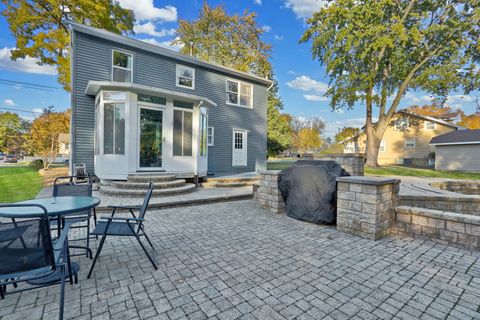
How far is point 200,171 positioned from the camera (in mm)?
8547

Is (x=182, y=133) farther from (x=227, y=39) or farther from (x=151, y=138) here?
(x=227, y=39)

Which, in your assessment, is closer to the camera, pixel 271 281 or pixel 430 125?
pixel 271 281

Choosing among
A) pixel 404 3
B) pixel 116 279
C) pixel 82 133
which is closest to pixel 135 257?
pixel 116 279

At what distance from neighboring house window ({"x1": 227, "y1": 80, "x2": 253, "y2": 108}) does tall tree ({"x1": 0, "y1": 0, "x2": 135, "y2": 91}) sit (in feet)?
31.8

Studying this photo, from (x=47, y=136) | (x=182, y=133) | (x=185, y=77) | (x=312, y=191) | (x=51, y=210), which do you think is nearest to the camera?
(x=51, y=210)

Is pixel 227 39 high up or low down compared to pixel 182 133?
up

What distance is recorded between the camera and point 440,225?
358 centimetres

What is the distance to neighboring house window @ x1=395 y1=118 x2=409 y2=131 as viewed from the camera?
928 inches

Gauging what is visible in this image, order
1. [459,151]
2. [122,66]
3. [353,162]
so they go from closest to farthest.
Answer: [353,162], [122,66], [459,151]

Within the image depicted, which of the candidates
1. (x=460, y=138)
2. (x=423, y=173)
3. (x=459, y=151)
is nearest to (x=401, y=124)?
(x=460, y=138)

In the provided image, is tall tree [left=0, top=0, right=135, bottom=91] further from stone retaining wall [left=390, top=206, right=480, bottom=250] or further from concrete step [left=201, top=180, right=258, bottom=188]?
stone retaining wall [left=390, top=206, right=480, bottom=250]

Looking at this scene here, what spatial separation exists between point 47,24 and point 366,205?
19518 mm

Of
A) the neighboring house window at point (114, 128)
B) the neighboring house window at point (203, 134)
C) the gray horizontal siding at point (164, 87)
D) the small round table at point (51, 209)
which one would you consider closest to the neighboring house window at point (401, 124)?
the gray horizontal siding at point (164, 87)

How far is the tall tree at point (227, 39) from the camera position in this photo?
75.3 ft
